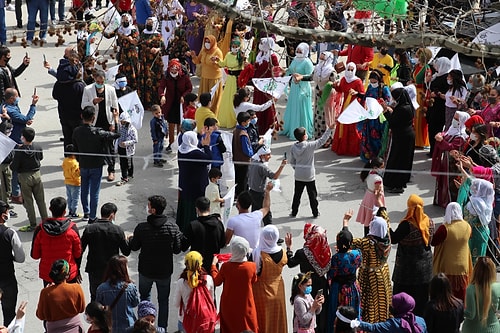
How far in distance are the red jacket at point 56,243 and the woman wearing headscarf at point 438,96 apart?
6.54 metres

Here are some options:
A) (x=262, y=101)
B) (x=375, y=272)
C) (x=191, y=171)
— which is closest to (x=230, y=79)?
(x=262, y=101)

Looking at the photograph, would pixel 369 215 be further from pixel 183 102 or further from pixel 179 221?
pixel 183 102

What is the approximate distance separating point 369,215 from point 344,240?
246cm

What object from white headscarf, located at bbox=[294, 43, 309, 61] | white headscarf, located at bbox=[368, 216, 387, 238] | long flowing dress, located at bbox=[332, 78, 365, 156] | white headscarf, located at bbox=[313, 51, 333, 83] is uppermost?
white headscarf, located at bbox=[294, 43, 309, 61]

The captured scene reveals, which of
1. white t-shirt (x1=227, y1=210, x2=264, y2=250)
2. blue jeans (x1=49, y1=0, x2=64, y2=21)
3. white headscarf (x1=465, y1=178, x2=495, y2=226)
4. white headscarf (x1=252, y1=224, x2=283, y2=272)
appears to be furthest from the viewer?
blue jeans (x1=49, y1=0, x2=64, y2=21)

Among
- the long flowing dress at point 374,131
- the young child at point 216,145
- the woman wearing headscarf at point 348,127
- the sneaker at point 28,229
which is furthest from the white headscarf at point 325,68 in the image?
the sneaker at point 28,229

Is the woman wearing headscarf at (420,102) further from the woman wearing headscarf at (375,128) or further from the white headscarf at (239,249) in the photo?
the white headscarf at (239,249)

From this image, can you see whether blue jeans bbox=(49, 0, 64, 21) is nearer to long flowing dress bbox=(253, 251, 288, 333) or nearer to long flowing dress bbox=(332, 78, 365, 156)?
long flowing dress bbox=(332, 78, 365, 156)

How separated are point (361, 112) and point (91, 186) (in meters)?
3.70

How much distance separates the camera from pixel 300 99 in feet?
50.4

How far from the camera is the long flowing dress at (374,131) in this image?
13.8 m

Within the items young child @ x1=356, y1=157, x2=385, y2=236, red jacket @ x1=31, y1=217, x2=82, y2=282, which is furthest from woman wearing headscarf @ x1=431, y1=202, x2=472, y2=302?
red jacket @ x1=31, y1=217, x2=82, y2=282

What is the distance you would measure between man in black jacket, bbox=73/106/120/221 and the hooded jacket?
8.93 ft

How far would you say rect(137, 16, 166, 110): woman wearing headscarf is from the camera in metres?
16.2
